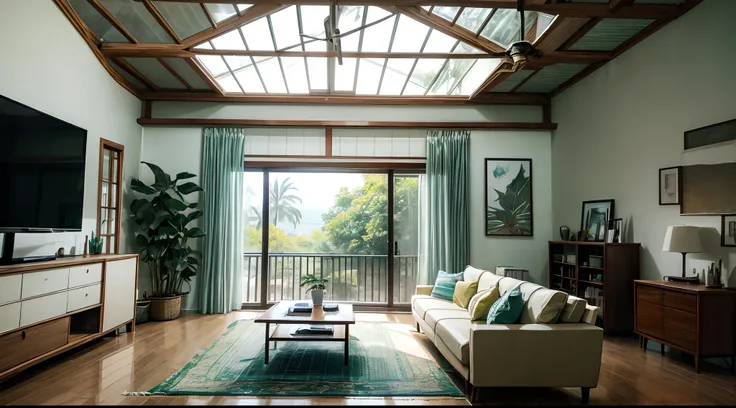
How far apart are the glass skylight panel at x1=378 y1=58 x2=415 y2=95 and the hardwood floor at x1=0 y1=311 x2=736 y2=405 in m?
3.61

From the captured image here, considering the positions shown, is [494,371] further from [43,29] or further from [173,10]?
[43,29]

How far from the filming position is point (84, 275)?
Result: 3945 millimetres

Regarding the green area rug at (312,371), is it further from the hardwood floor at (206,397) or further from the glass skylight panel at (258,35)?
the glass skylight panel at (258,35)

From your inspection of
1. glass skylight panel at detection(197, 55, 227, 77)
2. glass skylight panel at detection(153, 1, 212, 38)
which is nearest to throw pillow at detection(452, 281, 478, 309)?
glass skylight panel at detection(153, 1, 212, 38)

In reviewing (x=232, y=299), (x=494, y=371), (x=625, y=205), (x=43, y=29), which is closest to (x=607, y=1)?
(x=625, y=205)

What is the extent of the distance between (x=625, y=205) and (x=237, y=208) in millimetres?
5093

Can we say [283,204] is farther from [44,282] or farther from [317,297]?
[44,282]

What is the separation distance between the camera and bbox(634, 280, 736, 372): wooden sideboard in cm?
349

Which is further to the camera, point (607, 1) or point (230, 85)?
point (230, 85)

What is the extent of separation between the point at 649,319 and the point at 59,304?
5432mm

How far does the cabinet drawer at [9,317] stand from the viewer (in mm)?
2957

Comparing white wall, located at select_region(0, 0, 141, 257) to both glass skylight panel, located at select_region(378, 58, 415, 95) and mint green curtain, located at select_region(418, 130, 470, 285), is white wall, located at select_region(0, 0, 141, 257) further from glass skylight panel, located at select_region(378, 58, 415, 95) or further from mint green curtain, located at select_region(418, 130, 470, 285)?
mint green curtain, located at select_region(418, 130, 470, 285)

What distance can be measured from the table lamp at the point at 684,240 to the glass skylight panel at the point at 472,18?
9.30 ft

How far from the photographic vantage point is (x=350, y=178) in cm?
642
